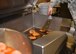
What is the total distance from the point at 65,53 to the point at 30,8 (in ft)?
2.15

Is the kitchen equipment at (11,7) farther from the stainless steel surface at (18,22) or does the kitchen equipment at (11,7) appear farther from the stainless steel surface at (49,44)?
the stainless steel surface at (49,44)

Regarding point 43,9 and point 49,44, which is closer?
point 49,44

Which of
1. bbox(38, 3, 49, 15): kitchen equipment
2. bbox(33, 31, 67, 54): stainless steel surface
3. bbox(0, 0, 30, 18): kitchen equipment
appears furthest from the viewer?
bbox(38, 3, 49, 15): kitchen equipment

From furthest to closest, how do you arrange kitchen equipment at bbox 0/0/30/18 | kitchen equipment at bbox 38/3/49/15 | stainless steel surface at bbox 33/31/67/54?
kitchen equipment at bbox 38/3/49/15 < kitchen equipment at bbox 0/0/30/18 < stainless steel surface at bbox 33/31/67/54

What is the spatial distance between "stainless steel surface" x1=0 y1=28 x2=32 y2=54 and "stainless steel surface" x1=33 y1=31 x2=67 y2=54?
0.05 metres

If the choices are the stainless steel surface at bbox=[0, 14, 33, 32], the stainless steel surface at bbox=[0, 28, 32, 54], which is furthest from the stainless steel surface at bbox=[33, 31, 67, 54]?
the stainless steel surface at bbox=[0, 14, 33, 32]

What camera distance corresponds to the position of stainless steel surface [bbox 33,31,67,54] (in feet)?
2.30

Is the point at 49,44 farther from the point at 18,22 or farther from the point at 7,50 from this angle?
the point at 18,22

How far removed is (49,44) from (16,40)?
22 centimetres

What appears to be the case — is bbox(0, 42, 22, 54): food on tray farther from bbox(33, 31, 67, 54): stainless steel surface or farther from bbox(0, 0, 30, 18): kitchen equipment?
bbox(0, 0, 30, 18): kitchen equipment

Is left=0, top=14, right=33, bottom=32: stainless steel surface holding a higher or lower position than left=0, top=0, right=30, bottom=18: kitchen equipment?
lower

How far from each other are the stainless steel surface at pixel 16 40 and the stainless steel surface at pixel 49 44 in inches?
1.8

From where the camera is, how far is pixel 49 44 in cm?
73

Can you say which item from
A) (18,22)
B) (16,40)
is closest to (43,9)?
(18,22)
